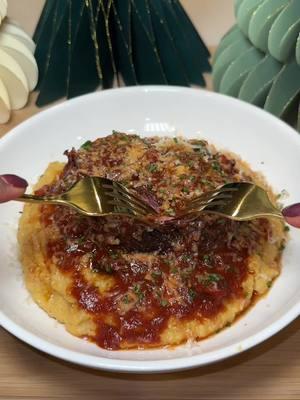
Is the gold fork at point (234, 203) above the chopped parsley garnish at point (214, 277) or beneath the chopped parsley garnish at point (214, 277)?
above

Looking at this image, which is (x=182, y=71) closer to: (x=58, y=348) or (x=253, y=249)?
(x=253, y=249)

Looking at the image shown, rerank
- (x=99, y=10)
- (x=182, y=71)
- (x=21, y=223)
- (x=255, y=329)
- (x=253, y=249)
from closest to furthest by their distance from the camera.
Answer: (x=255, y=329) < (x=253, y=249) < (x=21, y=223) < (x=99, y=10) < (x=182, y=71)

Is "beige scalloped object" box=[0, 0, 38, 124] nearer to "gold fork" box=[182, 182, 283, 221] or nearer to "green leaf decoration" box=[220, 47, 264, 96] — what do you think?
"green leaf decoration" box=[220, 47, 264, 96]

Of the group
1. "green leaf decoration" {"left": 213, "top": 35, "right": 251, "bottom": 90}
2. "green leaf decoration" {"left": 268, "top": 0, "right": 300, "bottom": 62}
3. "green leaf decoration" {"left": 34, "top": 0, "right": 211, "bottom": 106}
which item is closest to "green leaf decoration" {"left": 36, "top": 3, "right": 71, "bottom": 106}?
"green leaf decoration" {"left": 34, "top": 0, "right": 211, "bottom": 106}

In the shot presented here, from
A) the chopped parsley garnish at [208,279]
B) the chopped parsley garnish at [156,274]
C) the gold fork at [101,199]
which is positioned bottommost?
the chopped parsley garnish at [156,274]

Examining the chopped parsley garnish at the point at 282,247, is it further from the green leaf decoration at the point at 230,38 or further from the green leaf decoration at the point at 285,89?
the green leaf decoration at the point at 230,38

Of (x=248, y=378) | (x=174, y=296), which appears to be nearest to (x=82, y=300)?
(x=174, y=296)

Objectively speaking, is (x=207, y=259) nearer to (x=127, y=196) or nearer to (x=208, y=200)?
(x=208, y=200)

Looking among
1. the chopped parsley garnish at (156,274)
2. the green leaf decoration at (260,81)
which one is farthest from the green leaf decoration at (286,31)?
the chopped parsley garnish at (156,274)
